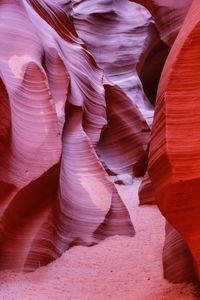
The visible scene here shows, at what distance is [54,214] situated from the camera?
2.80 meters

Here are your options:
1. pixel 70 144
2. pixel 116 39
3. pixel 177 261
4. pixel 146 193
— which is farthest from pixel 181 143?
pixel 116 39

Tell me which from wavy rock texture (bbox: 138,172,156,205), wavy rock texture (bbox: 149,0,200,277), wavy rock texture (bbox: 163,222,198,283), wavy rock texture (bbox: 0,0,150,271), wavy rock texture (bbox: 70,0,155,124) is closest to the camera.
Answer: wavy rock texture (bbox: 149,0,200,277)

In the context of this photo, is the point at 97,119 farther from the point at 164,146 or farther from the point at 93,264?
the point at 164,146

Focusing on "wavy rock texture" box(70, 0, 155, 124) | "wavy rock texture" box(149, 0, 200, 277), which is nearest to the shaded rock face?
"wavy rock texture" box(149, 0, 200, 277)

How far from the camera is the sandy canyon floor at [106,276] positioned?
2.02 metres

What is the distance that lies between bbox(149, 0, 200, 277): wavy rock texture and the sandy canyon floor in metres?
0.40

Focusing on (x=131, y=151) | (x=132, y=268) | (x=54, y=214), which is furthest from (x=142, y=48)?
(x=132, y=268)

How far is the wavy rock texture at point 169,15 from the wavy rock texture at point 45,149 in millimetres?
690

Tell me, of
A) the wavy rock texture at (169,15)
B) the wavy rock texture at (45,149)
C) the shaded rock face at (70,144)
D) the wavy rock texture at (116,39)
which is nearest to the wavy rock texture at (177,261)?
the shaded rock face at (70,144)

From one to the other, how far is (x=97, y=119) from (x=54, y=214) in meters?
1.46

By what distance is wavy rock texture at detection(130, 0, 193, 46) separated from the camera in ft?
8.52

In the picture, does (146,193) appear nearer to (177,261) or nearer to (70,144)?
(70,144)

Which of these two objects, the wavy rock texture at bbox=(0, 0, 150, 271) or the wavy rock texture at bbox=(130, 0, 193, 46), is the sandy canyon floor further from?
the wavy rock texture at bbox=(130, 0, 193, 46)

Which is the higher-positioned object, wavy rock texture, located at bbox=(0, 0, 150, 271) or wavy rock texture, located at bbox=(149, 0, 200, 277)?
wavy rock texture, located at bbox=(149, 0, 200, 277)
